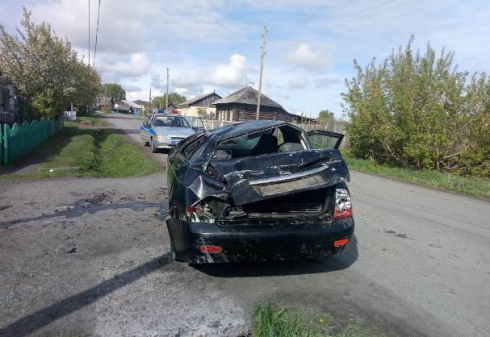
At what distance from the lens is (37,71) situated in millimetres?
24125

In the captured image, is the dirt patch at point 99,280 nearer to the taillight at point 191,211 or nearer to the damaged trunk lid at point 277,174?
the taillight at point 191,211

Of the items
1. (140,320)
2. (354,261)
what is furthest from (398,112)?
(140,320)

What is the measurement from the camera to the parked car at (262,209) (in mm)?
3709

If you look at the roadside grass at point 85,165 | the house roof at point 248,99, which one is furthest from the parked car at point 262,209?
the house roof at point 248,99

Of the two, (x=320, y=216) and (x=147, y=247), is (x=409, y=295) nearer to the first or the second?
(x=320, y=216)

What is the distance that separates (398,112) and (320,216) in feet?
41.4

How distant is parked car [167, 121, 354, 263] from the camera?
3709mm

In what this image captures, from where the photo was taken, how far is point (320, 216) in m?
4.05

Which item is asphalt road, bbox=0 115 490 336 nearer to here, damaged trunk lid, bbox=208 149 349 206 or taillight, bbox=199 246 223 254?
taillight, bbox=199 246 223 254

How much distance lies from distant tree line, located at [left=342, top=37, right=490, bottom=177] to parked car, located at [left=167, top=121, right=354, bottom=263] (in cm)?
1120

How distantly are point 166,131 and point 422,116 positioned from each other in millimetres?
9368

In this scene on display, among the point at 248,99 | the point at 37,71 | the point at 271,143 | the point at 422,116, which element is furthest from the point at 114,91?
the point at 271,143

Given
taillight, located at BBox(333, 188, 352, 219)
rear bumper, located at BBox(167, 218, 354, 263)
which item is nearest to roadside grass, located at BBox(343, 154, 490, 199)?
taillight, located at BBox(333, 188, 352, 219)

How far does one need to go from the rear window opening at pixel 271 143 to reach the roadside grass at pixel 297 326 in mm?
2452
